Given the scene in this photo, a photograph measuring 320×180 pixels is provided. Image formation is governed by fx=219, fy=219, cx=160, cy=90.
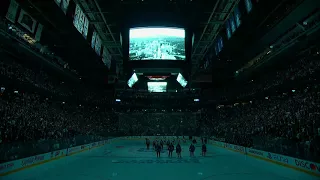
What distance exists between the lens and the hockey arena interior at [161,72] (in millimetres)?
8048

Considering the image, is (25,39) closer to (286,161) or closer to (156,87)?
(156,87)

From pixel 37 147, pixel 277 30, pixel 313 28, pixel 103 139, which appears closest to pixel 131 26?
pixel 37 147

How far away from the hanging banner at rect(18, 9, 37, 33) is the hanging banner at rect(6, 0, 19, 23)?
0.27 m

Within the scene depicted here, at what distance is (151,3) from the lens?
8.05m

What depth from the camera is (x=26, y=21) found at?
9.08 metres

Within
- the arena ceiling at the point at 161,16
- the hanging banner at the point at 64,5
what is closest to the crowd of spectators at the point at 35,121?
the hanging banner at the point at 64,5

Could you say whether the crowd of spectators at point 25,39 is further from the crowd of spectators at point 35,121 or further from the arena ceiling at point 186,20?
the crowd of spectators at point 35,121

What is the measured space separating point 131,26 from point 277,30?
1204cm

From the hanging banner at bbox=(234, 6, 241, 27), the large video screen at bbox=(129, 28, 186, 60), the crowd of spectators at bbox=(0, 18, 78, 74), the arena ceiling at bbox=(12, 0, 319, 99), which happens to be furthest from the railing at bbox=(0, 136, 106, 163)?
the hanging banner at bbox=(234, 6, 241, 27)

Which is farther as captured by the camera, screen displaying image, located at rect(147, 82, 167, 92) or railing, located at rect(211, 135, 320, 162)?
screen displaying image, located at rect(147, 82, 167, 92)

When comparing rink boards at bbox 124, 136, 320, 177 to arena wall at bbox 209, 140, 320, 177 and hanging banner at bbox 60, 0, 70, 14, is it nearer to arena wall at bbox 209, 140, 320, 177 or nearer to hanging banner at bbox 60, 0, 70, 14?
arena wall at bbox 209, 140, 320, 177

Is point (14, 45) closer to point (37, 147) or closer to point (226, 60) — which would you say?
point (37, 147)

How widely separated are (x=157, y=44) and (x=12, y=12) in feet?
18.5

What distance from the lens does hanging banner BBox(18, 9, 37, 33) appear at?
28.5ft
